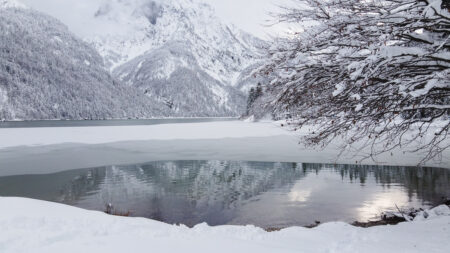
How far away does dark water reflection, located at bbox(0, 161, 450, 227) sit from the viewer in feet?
39.4

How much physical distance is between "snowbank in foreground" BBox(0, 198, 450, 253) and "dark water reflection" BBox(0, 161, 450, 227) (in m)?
4.18

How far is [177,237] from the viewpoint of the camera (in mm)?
6031

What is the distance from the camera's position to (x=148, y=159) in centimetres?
2467

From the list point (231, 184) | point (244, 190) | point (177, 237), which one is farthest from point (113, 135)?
point (177, 237)

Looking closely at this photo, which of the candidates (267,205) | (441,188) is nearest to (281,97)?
(267,205)

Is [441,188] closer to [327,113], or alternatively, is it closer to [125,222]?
[327,113]

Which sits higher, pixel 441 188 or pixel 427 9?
pixel 427 9

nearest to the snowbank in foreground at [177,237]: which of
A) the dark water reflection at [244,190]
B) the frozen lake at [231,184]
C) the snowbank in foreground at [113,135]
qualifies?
the frozen lake at [231,184]

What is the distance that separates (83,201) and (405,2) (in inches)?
514

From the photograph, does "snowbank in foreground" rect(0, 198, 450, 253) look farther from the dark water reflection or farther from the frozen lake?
the dark water reflection

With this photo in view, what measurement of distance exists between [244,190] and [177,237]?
9.89m

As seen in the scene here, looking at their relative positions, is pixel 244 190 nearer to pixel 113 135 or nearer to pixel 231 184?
pixel 231 184

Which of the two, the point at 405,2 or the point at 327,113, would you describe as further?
the point at 327,113

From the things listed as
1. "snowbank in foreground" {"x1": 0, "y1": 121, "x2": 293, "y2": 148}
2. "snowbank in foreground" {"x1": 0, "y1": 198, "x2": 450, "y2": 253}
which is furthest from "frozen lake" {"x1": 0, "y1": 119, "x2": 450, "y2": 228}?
"snowbank in foreground" {"x1": 0, "y1": 121, "x2": 293, "y2": 148}
